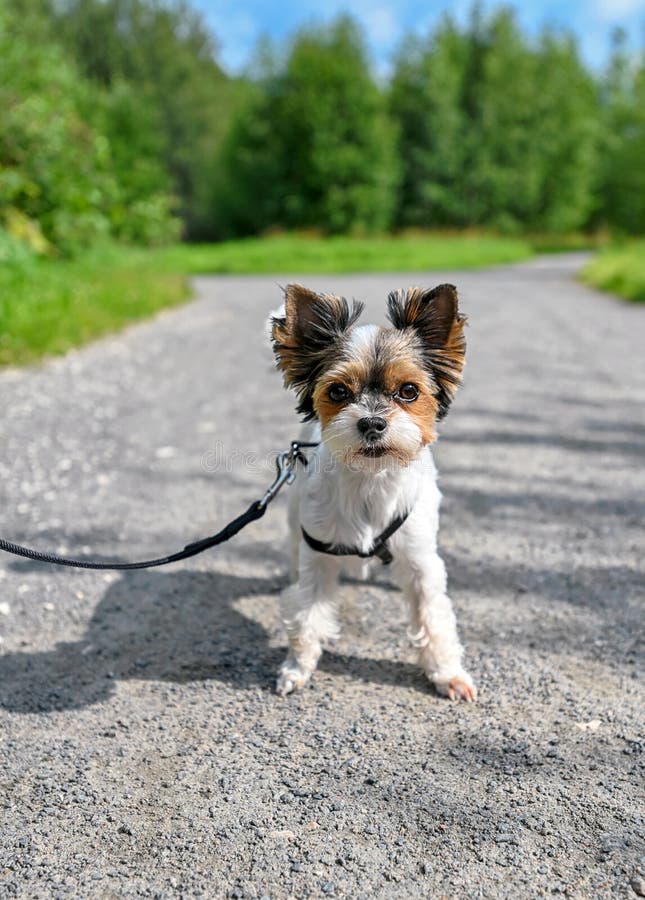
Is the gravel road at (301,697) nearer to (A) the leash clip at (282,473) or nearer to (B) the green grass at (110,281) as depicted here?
(A) the leash clip at (282,473)

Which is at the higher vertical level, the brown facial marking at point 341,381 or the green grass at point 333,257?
the green grass at point 333,257

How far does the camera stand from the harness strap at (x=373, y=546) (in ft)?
11.6

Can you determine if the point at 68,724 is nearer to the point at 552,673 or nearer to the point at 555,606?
the point at 552,673

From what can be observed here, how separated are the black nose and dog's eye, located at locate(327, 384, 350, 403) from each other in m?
0.18

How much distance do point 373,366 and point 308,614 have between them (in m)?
1.17

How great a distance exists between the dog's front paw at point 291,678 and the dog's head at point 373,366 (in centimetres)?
100

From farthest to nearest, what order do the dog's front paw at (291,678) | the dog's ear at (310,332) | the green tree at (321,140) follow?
the green tree at (321,140)
the dog's front paw at (291,678)
the dog's ear at (310,332)

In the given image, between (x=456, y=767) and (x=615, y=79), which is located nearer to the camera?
(x=456, y=767)

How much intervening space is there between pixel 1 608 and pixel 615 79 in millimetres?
79283

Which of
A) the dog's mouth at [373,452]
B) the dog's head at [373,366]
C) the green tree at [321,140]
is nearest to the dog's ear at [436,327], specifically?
the dog's head at [373,366]

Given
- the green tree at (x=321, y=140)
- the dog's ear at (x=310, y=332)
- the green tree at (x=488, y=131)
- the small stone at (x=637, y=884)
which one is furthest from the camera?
the green tree at (x=488, y=131)

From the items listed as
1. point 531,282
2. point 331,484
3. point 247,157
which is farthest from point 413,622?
point 247,157

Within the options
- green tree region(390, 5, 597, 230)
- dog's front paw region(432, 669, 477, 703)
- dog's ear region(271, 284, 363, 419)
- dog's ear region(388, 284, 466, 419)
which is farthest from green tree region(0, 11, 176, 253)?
green tree region(390, 5, 597, 230)

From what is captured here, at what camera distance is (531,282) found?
24656 millimetres
